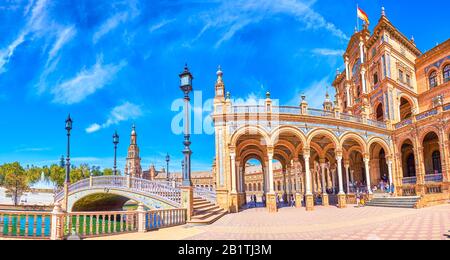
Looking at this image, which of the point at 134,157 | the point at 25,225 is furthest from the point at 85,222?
the point at 134,157

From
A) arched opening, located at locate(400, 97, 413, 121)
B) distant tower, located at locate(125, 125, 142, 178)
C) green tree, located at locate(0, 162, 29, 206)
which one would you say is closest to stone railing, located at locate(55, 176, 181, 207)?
arched opening, located at locate(400, 97, 413, 121)

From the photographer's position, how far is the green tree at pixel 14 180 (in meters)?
64.3

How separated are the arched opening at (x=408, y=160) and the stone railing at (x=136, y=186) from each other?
23583mm

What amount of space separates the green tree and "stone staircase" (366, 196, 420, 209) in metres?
Answer: 72.9

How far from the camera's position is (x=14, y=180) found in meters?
64.1

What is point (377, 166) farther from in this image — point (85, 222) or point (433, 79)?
point (85, 222)

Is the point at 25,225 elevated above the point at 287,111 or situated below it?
below

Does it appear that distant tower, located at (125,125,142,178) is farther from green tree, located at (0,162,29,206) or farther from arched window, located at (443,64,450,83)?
arched window, located at (443,64,450,83)

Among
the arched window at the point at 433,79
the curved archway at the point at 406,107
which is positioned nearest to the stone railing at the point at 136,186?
the curved archway at the point at 406,107

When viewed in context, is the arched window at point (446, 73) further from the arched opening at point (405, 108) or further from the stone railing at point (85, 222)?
the stone railing at point (85, 222)

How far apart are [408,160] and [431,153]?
2720 mm

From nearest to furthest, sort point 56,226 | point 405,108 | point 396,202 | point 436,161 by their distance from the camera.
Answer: point 56,226 → point 396,202 → point 436,161 → point 405,108
